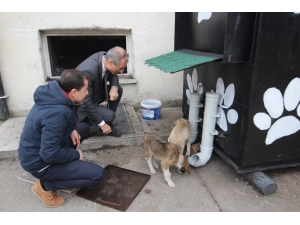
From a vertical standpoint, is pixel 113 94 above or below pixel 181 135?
above

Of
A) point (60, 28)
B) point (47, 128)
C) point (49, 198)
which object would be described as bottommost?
point (49, 198)

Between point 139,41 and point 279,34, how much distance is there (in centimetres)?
288

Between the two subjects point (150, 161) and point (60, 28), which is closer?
point (150, 161)

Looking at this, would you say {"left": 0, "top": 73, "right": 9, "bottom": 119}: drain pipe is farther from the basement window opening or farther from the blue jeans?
the blue jeans

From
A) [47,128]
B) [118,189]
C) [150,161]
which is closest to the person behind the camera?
[47,128]

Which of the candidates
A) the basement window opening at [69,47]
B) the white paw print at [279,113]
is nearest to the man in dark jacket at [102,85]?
the basement window opening at [69,47]

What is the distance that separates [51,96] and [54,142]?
0.40 metres

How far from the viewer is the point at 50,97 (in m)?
1.92

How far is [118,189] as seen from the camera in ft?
8.42

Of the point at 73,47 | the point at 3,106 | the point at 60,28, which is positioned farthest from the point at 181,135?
the point at 73,47

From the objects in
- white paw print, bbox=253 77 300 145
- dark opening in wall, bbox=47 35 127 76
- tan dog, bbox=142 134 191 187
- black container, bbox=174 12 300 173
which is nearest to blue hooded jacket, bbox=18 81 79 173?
tan dog, bbox=142 134 191 187

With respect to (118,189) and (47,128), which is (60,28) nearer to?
(47,128)

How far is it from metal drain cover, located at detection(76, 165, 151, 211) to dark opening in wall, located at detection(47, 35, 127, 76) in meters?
2.79

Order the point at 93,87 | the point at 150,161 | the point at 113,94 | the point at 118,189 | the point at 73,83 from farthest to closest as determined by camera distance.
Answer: the point at 113,94 < the point at 93,87 < the point at 150,161 < the point at 118,189 < the point at 73,83
